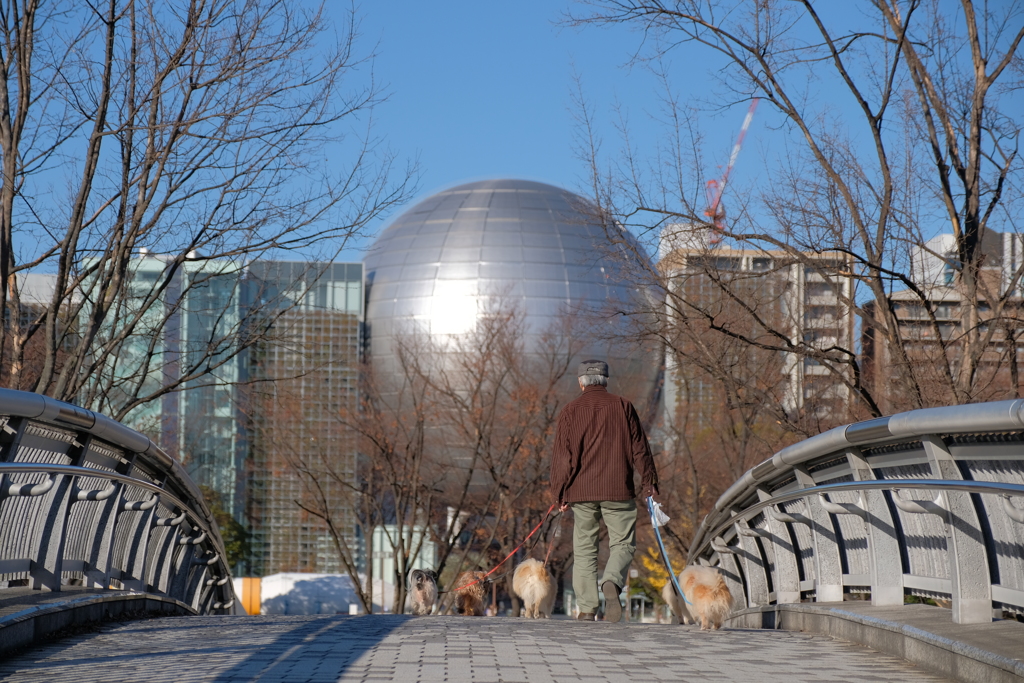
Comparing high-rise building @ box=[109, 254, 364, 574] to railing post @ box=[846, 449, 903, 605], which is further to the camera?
high-rise building @ box=[109, 254, 364, 574]

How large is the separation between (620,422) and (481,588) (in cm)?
385

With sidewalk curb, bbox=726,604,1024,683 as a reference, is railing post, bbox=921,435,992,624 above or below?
above

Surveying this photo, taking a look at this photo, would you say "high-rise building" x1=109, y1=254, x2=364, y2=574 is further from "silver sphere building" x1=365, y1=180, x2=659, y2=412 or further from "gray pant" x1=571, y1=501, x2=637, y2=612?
"gray pant" x1=571, y1=501, x2=637, y2=612

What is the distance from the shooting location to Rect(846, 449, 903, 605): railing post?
5.55 meters

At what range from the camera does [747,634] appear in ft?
20.7

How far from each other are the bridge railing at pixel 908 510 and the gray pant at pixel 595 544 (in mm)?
988

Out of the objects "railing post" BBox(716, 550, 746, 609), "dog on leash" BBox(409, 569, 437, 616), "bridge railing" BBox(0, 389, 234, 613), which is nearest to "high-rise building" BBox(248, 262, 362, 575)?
"dog on leash" BBox(409, 569, 437, 616)

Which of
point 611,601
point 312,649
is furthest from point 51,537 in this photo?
point 611,601

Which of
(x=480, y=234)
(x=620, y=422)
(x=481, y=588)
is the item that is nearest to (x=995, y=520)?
(x=620, y=422)

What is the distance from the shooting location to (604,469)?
7801 millimetres

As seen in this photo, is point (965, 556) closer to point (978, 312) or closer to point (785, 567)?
point (785, 567)

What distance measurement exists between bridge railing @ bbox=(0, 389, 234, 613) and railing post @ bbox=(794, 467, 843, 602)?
13.8 feet

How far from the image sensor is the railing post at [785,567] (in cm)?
776

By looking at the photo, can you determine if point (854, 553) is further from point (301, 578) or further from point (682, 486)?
point (301, 578)
